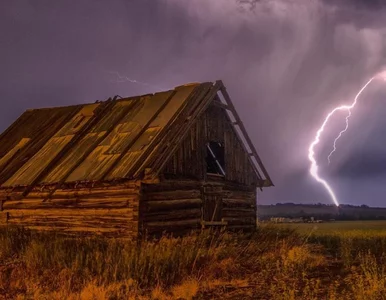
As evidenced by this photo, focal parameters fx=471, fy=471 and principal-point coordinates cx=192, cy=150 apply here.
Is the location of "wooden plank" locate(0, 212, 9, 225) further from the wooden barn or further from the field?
the field

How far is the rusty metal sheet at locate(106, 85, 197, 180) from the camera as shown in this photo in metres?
13.8

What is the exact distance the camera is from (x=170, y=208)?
1455cm

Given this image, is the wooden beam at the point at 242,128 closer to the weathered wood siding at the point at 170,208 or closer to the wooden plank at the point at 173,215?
the weathered wood siding at the point at 170,208

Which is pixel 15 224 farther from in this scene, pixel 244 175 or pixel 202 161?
pixel 244 175

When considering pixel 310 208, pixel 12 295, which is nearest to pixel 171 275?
pixel 12 295

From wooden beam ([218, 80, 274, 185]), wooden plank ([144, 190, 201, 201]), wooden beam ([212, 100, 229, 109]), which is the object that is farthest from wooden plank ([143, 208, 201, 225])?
wooden beam ([218, 80, 274, 185])

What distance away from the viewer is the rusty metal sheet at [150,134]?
45.3 feet

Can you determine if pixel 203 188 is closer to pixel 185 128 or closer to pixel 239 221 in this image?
pixel 185 128

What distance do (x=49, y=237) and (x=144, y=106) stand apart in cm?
588

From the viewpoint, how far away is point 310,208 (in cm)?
11825

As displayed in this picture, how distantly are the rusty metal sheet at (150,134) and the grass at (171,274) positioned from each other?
210cm

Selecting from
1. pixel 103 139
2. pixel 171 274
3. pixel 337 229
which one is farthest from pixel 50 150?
pixel 337 229

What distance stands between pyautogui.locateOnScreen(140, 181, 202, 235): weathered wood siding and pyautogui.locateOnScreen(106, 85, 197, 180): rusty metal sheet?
2.78 ft

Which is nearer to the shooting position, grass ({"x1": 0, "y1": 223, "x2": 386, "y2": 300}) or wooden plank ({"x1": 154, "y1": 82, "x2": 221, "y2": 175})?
grass ({"x1": 0, "y1": 223, "x2": 386, "y2": 300})
